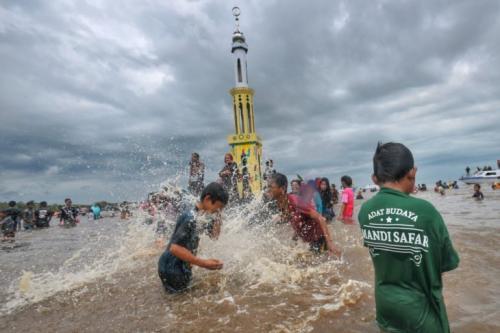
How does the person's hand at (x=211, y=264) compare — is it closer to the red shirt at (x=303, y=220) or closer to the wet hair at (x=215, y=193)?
the wet hair at (x=215, y=193)

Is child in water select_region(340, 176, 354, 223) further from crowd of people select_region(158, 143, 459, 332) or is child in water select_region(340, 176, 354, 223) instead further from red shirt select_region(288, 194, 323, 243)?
crowd of people select_region(158, 143, 459, 332)

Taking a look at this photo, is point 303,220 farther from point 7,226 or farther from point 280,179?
point 7,226

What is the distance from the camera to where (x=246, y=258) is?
599cm

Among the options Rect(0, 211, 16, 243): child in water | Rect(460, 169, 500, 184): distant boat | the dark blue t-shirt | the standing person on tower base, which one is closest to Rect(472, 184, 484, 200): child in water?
the standing person on tower base

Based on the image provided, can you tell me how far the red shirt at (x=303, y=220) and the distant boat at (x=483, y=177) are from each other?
43.1m

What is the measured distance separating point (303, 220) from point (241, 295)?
1786mm

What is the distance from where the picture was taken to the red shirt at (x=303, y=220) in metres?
5.28

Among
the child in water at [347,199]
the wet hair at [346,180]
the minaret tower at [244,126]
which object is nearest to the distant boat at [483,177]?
the minaret tower at [244,126]

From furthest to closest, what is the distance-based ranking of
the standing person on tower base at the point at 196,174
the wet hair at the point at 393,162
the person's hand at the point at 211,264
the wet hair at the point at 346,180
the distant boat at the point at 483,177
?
the distant boat at the point at 483,177 → the wet hair at the point at 346,180 → the standing person on tower base at the point at 196,174 → the person's hand at the point at 211,264 → the wet hair at the point at 393,162

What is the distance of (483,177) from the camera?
40500 millimetres

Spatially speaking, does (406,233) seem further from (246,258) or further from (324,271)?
(246,258)

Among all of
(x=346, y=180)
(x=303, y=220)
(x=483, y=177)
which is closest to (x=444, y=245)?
(x=303, y=220)

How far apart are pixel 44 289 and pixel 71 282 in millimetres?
419

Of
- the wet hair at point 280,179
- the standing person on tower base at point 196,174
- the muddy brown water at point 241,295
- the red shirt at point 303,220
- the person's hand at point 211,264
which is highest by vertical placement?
the standing person on tower base at point 196,174
